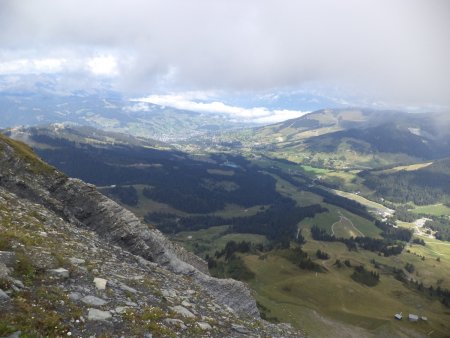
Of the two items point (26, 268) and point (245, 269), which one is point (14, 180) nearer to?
point (26, 268)

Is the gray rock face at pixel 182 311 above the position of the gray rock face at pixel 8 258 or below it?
below

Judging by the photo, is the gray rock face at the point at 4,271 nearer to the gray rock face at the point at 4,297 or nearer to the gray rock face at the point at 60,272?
the gray rock face at the point at 4,297

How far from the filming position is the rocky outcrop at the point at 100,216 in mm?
41906

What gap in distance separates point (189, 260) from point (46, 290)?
3512 centimetres

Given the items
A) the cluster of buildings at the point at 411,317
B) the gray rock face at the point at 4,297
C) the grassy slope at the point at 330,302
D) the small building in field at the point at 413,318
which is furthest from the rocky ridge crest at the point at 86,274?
the small building in field at the point at 413,318

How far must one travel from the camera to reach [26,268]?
2216 cm

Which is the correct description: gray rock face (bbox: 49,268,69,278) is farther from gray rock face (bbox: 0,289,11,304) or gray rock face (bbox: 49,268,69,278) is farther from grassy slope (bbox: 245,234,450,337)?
grassy slope (bbox: 245,234,450,337)

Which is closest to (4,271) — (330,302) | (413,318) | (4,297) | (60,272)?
(4,297)

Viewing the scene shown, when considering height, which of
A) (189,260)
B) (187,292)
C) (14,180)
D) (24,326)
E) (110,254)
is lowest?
(189,260)

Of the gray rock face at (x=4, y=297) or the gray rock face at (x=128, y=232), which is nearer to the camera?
the gray rock face at (x=4, y=297)

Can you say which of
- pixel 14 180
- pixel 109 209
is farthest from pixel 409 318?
pixel 14 180

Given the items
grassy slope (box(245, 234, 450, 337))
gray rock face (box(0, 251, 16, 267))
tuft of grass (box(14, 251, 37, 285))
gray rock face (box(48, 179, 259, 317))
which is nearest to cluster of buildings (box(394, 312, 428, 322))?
grassy slope (box(245, 234, 450, 337))

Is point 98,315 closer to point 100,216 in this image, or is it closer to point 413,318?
point 100,216

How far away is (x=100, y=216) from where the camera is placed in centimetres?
4528
